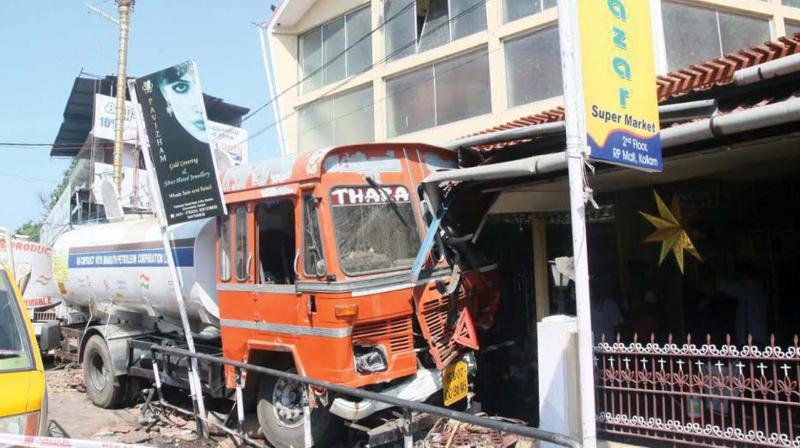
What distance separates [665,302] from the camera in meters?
8.66

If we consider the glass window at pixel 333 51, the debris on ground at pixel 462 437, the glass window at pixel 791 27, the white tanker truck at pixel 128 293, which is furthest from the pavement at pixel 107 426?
the glass window at pixel 791 27

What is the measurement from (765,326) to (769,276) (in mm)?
1658

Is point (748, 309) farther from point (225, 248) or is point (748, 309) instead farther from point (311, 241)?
point (225, 248)

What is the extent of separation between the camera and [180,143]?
6.67m

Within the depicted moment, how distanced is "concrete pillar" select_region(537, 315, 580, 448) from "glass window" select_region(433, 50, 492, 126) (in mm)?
7708

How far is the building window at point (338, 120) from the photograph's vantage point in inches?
592

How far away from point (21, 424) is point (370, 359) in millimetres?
2726

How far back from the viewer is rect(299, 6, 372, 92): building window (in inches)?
603

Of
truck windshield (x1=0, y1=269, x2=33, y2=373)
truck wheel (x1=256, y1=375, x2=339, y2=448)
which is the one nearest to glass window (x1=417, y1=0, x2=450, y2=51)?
truck wheel (x1=256, y1=375, x2=339, y2=448)

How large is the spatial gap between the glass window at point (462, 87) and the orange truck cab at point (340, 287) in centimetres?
657

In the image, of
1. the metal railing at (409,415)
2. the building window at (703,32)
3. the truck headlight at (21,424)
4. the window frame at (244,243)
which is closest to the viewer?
the metal railing at (409,415)

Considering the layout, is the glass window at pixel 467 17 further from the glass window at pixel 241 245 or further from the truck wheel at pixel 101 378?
the truck wheel at pixel 101 378

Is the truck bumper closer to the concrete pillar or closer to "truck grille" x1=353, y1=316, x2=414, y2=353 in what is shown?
"truck grille" x1=353, y1=316, x2=414, y2=353

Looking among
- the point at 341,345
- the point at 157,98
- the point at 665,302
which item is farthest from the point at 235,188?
the point at 665,302
